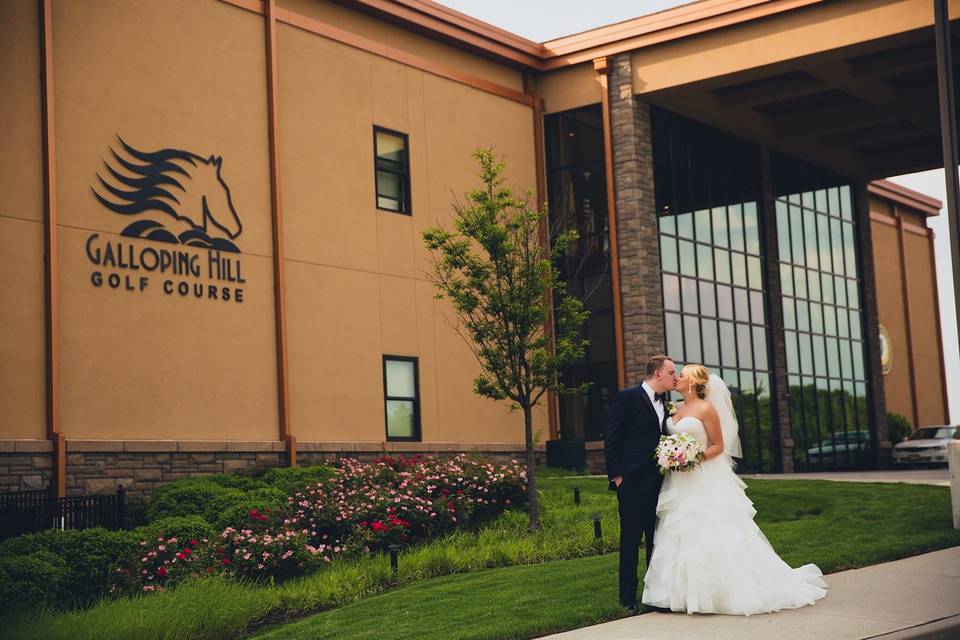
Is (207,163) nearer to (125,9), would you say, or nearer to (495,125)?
(125,9)

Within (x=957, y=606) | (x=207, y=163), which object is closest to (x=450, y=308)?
(x=207, y=163)

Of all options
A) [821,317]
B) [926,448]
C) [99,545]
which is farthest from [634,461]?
[926,448]

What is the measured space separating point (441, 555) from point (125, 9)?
11430 mm

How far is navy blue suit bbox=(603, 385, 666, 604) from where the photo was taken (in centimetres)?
1088

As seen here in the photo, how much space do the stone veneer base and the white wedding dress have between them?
11.0 meters

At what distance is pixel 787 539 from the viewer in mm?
15297

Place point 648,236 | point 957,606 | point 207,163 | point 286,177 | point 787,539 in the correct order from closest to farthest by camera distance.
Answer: point 957,606 → point 787,539 → point 207,163 → point 286,177 → point 648,236

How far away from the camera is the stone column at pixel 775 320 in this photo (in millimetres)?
33125

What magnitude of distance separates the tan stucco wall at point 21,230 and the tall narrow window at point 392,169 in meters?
7.97

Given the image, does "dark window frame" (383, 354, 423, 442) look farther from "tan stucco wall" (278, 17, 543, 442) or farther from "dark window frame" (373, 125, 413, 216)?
"dark window frame" (373, 125, 413, 216)

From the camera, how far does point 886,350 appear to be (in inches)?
1737

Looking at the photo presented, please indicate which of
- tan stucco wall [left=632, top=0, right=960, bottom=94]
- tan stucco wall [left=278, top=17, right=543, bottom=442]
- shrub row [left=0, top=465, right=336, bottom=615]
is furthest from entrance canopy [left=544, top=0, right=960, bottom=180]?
shrub row [left=0, top=465, right=336, bottom=615]

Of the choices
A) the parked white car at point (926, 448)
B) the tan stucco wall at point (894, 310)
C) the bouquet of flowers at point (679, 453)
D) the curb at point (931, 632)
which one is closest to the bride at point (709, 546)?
the bouquet of flowers at point (679, 453)

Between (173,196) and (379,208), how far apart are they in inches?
206
